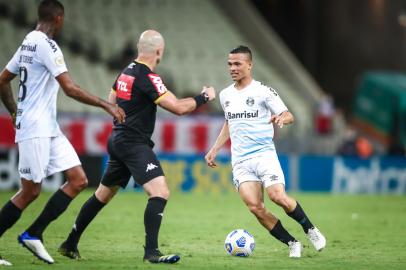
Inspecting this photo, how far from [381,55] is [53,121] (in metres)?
26.7

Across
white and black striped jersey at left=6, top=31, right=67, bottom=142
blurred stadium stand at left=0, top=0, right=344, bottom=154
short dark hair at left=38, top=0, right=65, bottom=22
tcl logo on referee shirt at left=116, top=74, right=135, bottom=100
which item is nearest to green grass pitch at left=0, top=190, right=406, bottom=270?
white and black striped jersey at left=6, top=31, right=67, bottom=142

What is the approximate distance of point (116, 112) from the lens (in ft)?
29.6

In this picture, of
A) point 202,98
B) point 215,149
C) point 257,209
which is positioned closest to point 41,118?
point 202,98

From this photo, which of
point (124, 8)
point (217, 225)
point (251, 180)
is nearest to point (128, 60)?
point (124, 8)

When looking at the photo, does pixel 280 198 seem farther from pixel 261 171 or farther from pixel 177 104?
pixel 177 104

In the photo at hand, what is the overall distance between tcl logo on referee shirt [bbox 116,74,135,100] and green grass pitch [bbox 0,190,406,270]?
1.80 meters

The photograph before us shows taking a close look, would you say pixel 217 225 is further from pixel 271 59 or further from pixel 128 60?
pixel 271 59

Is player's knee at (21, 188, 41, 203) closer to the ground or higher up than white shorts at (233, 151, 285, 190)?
closer to the ground

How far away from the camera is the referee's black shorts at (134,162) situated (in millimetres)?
9453

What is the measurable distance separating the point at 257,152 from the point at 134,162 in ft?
5.55

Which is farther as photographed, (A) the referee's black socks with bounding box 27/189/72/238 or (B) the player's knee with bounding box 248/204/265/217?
(B) the player's knee with bounding box 248/204/265/217

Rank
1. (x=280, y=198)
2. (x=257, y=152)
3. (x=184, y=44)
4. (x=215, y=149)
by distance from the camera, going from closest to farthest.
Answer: (x=280, y=198), (x=257, y=152), (x=215, y=149), (x=184, y=44)

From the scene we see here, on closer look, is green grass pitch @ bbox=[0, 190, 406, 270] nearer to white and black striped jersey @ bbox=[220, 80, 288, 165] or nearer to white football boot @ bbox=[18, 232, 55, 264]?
white football boot @ bbox=[18, 232, 55, 264]

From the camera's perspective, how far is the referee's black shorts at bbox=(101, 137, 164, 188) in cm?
945
